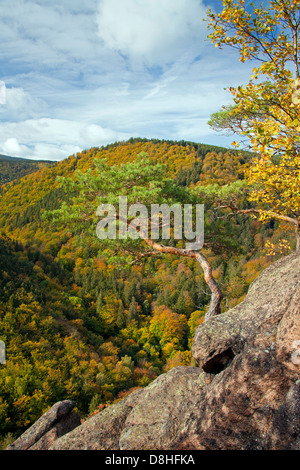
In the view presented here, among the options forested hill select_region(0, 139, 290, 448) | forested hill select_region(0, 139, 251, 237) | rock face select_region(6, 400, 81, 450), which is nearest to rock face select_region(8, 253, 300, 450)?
rock face select_region(6, 400, 81, 450)

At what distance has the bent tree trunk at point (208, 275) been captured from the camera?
7719mm

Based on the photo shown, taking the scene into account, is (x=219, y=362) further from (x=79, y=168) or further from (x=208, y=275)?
(x=79, y=168)

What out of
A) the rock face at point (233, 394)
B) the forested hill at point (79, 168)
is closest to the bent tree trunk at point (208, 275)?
the rock face at point (233, 394)

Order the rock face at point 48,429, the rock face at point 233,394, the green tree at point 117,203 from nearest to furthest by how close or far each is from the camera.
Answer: the rock face at point 233,394
the rock face at point 48,429
the green tree at point 117,203

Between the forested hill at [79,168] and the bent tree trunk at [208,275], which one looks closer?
the bent tree trunk at [208,275]

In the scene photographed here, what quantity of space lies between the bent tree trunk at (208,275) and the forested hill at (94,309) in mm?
1164

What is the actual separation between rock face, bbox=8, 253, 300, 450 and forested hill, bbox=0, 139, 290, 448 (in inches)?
191

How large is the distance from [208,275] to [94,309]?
89576 millimetres

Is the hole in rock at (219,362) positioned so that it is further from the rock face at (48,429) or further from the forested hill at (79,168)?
the forested hill at (79,168)

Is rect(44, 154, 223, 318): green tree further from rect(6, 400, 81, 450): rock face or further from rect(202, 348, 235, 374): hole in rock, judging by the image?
rect(6, 400, 81, 450): rock face

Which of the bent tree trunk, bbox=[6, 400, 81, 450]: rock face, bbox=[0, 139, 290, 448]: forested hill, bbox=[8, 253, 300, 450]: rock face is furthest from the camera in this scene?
bbox=[0, 139, 290, 448]: forested hill

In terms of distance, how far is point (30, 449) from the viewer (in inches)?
271

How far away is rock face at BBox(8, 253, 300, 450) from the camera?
13.4 ft

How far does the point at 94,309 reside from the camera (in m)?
92.2
